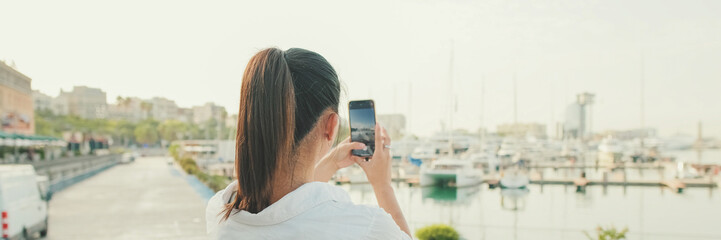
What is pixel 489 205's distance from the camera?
25.1 metres

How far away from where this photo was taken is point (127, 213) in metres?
14.5

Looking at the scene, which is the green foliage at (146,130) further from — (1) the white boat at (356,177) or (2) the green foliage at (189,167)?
(2) the green foliage at (189,167)

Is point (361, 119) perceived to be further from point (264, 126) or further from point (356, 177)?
point (356, 177)

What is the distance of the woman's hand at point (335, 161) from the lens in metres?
1.29

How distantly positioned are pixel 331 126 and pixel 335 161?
13.3 inches

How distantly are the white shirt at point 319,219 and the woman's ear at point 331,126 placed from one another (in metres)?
0.14

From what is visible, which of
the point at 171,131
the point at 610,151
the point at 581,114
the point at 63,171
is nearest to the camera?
the point at 63,171

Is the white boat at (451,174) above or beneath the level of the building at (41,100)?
beneath

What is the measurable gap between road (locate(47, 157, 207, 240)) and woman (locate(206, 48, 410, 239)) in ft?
34.5

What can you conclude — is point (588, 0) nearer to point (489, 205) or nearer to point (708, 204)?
point (489, 205)

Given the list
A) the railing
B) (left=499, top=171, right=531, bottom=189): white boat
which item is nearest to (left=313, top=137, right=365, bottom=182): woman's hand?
the railing

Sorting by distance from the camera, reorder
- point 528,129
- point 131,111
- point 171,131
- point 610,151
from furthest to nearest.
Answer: point 131,111
point 528,129
point 171,131
point 610,151

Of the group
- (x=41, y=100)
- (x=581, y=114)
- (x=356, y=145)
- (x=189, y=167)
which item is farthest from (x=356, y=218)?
(x=41, y=100)

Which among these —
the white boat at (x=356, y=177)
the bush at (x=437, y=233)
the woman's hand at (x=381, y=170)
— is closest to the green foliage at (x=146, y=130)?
the white boat at (x=356, y=177)
